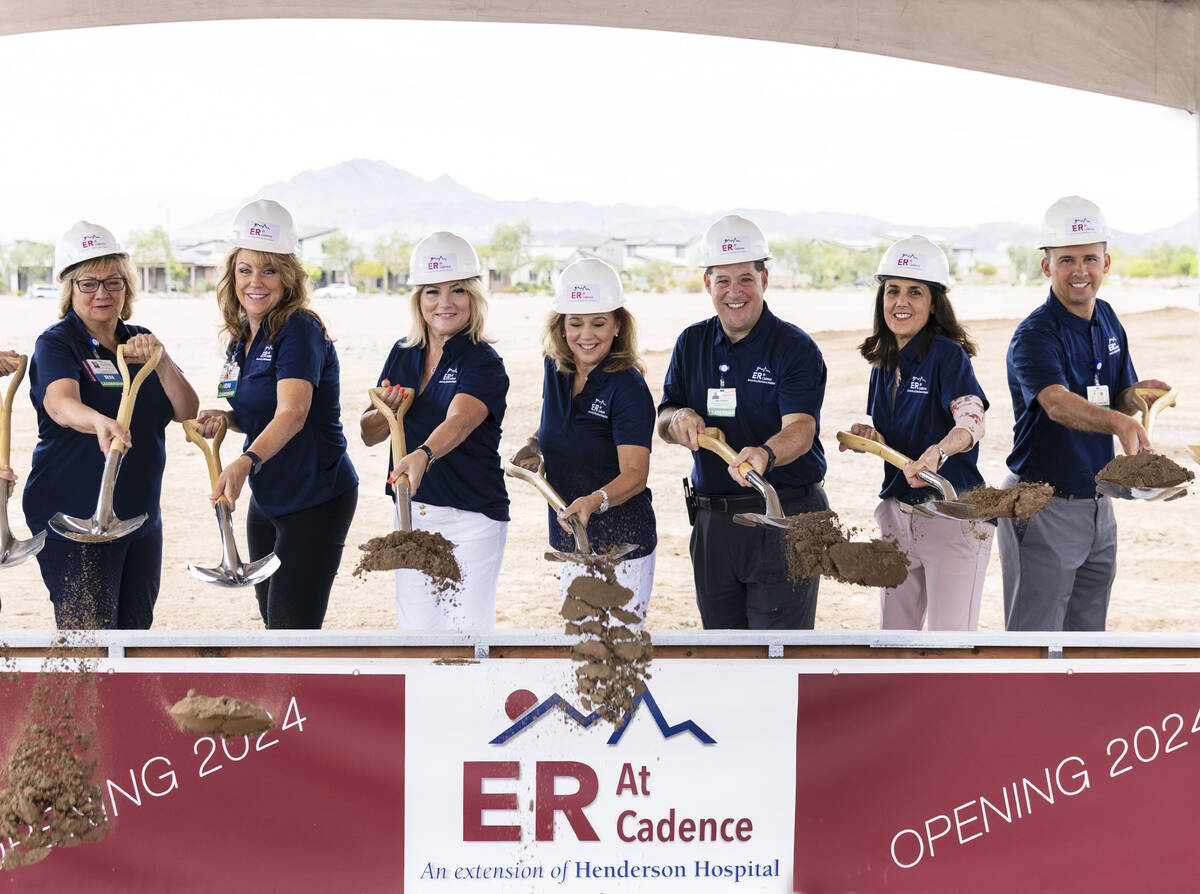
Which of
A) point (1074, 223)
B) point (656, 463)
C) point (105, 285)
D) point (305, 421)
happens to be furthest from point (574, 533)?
point (656, 463)

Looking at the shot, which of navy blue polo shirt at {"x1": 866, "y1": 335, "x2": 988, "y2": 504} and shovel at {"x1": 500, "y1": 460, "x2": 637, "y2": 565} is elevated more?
navy blue polo shirt at {"x1": 866, "y1": 335, "x2": 988, "y2": 504}

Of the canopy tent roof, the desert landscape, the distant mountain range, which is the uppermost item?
the distant mountain range


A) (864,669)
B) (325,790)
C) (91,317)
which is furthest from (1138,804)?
(91,317)

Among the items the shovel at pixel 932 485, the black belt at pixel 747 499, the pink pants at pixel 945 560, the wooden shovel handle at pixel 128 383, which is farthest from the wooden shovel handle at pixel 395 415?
the pink pants at pixel 945 560

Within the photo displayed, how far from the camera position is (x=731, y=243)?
3607mm

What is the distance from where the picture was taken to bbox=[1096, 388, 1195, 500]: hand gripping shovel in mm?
3420

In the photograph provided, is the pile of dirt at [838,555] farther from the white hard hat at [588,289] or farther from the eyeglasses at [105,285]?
the eyeglasses at [105,285]

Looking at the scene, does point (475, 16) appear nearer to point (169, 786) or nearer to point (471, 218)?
point (169, 786)

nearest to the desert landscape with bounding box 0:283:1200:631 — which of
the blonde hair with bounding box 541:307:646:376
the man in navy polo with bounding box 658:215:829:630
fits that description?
the man in navy polo with bounding box 658:215:829:630

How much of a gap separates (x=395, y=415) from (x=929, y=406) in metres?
1.77

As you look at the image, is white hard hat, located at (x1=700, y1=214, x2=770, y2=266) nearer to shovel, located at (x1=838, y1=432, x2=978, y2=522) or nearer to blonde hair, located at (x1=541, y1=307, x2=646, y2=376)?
blonde hair, located at (x1=541, y1=307, x2=646, y2=376)

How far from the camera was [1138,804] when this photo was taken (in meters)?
2.85

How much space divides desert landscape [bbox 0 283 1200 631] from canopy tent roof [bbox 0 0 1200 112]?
106 inches

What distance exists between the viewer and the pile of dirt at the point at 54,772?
8.78 ft
